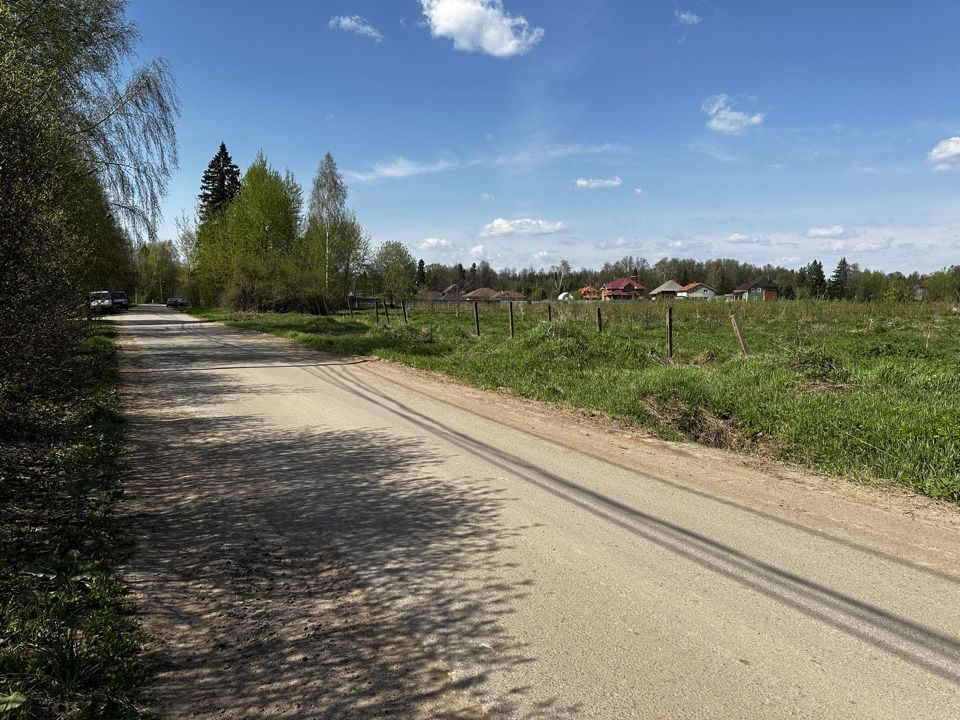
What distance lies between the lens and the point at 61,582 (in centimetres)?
361

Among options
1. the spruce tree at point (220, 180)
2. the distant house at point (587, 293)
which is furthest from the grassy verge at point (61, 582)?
the distant house at point (587, 293)

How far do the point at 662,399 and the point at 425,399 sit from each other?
4.12 m

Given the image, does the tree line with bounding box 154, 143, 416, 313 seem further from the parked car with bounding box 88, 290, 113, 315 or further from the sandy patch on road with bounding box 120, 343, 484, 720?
the sandy patch on road with bounding box 120, 343, 484, 720

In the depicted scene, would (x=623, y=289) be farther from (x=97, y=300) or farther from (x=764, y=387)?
(x=764, y=387)

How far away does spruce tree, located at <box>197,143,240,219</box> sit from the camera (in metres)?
59.8

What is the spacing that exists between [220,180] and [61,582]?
64.8 metres

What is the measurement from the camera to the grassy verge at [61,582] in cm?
260

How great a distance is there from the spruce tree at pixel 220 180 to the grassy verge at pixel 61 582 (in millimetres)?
59455

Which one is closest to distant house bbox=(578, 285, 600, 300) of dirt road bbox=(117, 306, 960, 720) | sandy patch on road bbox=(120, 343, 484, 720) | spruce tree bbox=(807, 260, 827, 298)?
spruce tree bbox=(807, 260, 827, 298)

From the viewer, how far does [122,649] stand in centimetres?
296

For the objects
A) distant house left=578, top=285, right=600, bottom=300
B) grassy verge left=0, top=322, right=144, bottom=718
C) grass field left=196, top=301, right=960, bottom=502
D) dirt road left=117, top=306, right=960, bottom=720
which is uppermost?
distant house left=578, top=285, right=600, bottom=300

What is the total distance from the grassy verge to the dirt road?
19cm

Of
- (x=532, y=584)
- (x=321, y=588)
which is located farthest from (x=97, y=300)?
(x=532, y=584)

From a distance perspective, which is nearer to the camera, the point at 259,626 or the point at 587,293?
the point at 259,626
